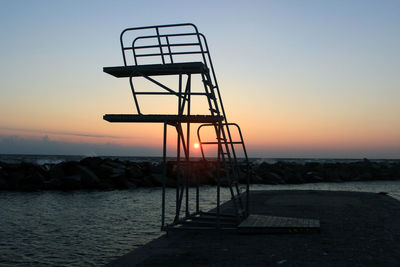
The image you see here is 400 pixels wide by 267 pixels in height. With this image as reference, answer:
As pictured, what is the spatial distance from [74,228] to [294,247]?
6731 mm

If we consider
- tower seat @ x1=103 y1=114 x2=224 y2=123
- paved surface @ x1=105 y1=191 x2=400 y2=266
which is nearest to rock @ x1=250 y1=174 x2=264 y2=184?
paved surface @ x1=105 y1=191 x2=400 y2=266

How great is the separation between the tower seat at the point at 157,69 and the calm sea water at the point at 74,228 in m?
3.68

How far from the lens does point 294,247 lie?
22.1 feet

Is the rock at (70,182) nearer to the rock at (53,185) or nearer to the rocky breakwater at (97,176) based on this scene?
the rocky breakwater at (97,176)

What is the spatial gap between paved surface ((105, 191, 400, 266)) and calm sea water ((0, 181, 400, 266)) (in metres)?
1.81

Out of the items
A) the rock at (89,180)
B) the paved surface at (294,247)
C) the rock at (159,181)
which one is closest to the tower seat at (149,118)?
Answer: the paved surface at (294,247)

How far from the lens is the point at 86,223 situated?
1205 centimetres

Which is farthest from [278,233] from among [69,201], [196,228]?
[69,201]

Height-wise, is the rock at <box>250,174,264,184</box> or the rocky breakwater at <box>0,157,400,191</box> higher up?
the rocky breakwater at <box>0,157,400,191</box>

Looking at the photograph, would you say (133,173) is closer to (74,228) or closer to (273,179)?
(273,179)

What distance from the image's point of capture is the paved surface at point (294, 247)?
19.3 feet

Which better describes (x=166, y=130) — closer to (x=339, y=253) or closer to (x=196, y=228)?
(x=196, y=228)

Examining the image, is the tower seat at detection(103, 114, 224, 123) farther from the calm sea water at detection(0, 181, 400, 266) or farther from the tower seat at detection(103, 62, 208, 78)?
the calm sea water at detection(0, 181, 400, 266)

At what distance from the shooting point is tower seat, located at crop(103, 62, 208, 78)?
8.11 meters
